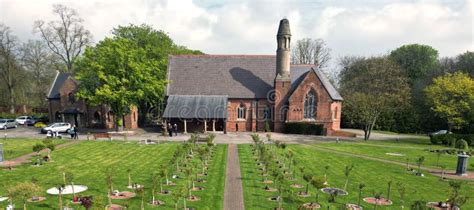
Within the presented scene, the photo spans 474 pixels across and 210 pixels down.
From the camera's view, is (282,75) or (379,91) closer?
(379,91)

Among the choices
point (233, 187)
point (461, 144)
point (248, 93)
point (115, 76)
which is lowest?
point (233, 187)

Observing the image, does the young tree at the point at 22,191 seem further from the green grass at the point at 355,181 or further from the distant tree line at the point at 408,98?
the distant tree line at the point at 408,98

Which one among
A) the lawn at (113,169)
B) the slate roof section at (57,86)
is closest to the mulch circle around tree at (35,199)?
the lawn at (113,169)

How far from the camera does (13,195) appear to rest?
1069cm

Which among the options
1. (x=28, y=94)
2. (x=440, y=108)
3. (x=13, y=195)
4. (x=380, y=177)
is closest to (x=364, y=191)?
(x=380, y=177)

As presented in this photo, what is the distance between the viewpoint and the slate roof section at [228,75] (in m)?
44.0

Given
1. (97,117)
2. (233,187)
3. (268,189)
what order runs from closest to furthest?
1. (268,189)
2. (233,187)
3. (97,117)

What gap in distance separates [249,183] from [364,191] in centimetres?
642

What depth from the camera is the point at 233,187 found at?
15805mm

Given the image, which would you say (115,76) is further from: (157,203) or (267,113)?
(157,203)

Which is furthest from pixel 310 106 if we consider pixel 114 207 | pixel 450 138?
pixel 114 207

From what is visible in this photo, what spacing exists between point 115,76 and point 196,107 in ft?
38.1

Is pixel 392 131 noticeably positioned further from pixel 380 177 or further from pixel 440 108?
pixel 380 177

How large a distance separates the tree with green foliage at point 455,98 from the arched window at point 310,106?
16186mm
